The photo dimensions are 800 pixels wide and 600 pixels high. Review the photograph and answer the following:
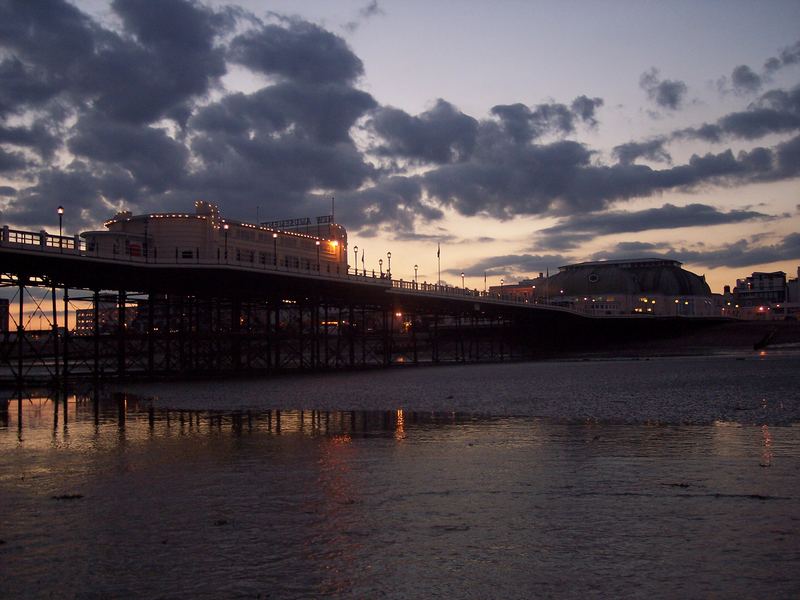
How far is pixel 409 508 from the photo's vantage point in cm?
1177

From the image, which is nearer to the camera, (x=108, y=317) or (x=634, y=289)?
(x=108, y=317)

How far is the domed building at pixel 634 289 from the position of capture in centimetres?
16425

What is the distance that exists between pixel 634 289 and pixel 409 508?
536 ft

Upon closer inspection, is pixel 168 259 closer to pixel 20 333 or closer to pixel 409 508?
pixel 20 333

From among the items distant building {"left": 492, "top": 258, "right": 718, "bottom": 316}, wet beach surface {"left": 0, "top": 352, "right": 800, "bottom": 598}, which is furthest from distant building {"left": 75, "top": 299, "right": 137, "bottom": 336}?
distant building {"left": 492, "top": 258, "right": 718, "bottom": 316}

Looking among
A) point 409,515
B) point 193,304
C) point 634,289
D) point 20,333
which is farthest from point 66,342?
point 634,289

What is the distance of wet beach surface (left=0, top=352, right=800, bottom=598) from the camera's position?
8.41m

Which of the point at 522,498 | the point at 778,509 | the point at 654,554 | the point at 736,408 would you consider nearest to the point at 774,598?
the point at 654,554

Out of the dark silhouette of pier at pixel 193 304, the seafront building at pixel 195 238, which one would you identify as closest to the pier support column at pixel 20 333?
the dark silhouette of pier at pixel 193 304

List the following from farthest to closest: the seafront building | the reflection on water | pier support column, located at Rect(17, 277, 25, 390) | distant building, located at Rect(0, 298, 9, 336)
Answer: distant building, located at Rect(0, 298, 9, 336) < the seafront building < pier support column, located at Rect(17, 277, 25, 390) < the reflection on water

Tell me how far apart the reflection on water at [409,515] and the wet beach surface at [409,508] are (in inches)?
1.6

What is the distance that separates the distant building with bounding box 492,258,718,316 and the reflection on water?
145 metres

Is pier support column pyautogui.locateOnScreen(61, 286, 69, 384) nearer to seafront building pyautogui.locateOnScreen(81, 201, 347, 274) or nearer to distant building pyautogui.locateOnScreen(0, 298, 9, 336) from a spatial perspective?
seafront building pyautogui.locateOnScreen(81, 201, 347, 274)

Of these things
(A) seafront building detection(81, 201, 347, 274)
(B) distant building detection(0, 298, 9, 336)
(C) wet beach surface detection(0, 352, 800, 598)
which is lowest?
(C) wet beach surface detection(0, 352, 800, 598)
